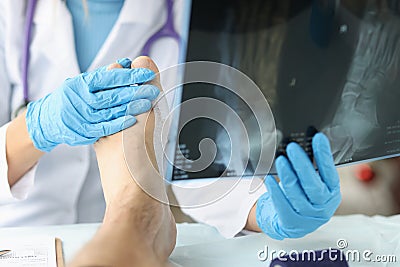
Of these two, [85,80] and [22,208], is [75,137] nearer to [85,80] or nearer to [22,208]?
[85,80]

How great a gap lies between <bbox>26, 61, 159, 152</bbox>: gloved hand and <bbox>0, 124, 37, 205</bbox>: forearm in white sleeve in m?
0.12

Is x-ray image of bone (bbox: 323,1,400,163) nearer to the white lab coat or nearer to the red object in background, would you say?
the white lab coat

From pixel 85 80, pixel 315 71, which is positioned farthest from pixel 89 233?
pixel 315 71

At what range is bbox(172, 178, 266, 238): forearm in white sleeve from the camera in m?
1.28

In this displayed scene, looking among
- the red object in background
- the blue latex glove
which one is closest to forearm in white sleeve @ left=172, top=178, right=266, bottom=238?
the blue latex glove

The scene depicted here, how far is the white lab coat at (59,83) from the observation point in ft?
4.21

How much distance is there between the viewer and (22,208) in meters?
1.35

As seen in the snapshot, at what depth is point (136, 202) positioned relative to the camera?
3.34 ft

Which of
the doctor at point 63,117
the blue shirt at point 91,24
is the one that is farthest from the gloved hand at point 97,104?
the blue shirt at point 91,24

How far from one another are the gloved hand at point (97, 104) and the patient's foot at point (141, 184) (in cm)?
2

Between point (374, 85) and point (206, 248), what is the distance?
0.44 m

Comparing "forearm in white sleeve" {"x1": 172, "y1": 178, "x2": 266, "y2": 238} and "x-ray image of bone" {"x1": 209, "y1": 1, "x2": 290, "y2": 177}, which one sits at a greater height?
"x-ray image of bone" {"x1": 209, "y1": 1, "x2": 290, "y2": 177}

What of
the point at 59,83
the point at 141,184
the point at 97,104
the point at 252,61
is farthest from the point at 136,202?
the point at 59,83

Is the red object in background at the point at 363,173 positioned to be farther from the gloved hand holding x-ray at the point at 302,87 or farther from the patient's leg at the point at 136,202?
the patient's leg at the point at 136,202
